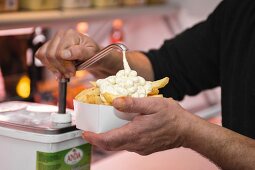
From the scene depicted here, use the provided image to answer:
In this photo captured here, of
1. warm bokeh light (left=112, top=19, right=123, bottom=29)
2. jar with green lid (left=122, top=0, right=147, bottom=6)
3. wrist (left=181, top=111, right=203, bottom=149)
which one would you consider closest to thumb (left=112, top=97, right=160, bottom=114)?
wrist (left=181, top=111, right=203, bottom=149)

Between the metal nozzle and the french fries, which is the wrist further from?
the metal nozzle

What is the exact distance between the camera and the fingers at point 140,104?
2.95 ft

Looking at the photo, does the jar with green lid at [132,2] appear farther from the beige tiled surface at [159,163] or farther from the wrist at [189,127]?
the wrist at [189,127]

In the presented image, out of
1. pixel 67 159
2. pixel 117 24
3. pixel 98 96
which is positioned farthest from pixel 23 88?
pixel 98 96

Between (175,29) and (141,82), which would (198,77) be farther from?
(175,29)

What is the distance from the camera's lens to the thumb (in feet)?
2.95

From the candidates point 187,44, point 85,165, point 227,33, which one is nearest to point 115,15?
point 187,44

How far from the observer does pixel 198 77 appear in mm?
1706

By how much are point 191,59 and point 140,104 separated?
2.62 feet

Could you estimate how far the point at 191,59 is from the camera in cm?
169

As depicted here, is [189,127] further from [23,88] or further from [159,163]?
[23,88]

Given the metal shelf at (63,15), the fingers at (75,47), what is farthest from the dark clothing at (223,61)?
the fingers at (75,47)

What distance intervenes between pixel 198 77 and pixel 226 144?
2.01 feet

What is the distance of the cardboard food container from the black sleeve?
2.25ft
